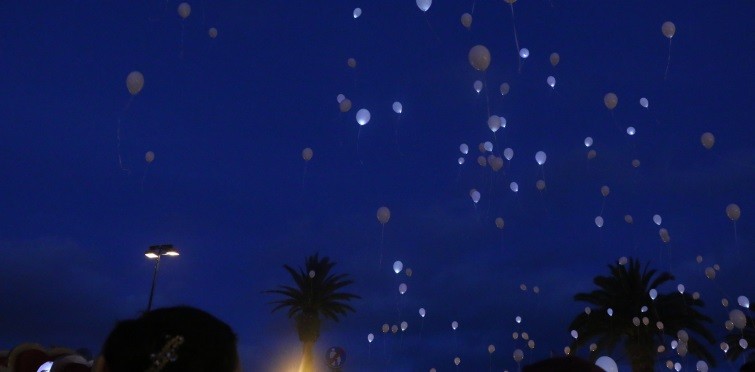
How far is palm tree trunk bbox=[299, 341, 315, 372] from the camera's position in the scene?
39.7 metres

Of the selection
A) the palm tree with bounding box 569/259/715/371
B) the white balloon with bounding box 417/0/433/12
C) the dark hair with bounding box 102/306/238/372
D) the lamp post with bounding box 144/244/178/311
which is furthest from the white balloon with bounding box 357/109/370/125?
the palm tree with bounding box 569/259/715/371

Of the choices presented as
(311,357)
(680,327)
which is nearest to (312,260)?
(311,357)

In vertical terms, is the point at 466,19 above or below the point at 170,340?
above

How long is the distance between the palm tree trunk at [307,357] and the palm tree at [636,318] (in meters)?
15.9

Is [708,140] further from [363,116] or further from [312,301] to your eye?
[312,301]

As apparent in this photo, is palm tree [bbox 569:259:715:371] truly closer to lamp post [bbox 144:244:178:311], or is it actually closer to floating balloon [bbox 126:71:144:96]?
lamp post [bbox 144:244:178:311]

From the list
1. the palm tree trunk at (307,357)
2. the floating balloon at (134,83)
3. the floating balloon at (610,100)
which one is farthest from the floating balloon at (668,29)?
the palm tree trunk at (307,357)

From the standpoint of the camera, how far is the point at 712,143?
1611cm

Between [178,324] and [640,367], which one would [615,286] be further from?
[178,324]

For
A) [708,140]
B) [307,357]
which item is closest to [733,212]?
[708,140]

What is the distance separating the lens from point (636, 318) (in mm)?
33375

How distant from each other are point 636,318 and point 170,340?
35008 millimetres

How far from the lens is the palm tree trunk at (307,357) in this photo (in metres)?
39.7

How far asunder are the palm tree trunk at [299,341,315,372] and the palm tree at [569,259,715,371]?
15.9m
